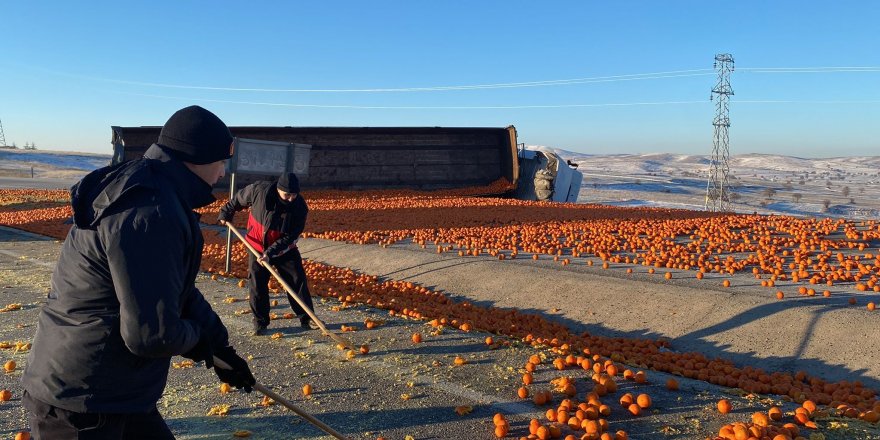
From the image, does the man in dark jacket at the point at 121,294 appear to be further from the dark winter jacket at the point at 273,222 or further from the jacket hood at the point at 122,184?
the dark winter jacket at the point at 273,222

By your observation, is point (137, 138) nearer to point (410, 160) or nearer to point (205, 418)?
point (410, 160)

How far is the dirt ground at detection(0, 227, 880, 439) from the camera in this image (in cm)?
524

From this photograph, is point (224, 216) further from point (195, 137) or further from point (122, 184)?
point (122, 184)

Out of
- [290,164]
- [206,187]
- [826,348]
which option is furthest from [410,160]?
[206,187]

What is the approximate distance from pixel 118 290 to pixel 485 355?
203 inches

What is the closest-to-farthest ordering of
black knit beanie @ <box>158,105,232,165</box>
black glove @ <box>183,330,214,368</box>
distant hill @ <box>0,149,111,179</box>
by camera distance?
black knit beanie @ <box>158,105,232,165</box>
black glove @ <box>183,330,214,368</box>
distant hill @ <box>0,149,111,179</box>

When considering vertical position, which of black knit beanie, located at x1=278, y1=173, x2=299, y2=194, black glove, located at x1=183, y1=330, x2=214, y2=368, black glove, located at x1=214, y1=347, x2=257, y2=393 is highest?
black knit beanie, located at x1=278, y1=173, x2=299, y2=194

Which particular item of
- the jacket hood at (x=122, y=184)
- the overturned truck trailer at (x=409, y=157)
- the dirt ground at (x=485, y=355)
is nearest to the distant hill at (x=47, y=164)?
the overturned truck trailer at (x=409, y=157)

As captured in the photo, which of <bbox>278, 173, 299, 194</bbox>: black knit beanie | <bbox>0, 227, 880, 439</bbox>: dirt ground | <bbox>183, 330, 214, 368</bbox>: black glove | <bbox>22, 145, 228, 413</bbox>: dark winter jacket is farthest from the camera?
<bbox>278, 173, 299, 194</bbox>: black knit beanie

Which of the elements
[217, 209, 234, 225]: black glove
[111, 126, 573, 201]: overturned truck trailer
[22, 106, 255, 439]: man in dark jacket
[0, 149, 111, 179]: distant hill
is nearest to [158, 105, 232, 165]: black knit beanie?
[22, 106, 255, 439]: man in dark jacket

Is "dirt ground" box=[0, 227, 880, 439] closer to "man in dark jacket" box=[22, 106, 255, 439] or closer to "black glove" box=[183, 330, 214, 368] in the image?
"black glove" box=[183, 330, 214, 368]

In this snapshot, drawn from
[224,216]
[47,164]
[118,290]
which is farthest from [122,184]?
[47,164]

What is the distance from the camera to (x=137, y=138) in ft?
88.0

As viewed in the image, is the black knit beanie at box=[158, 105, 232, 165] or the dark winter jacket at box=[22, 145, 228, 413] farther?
the black knit beanie at box=[158, 105, 232, 165]
